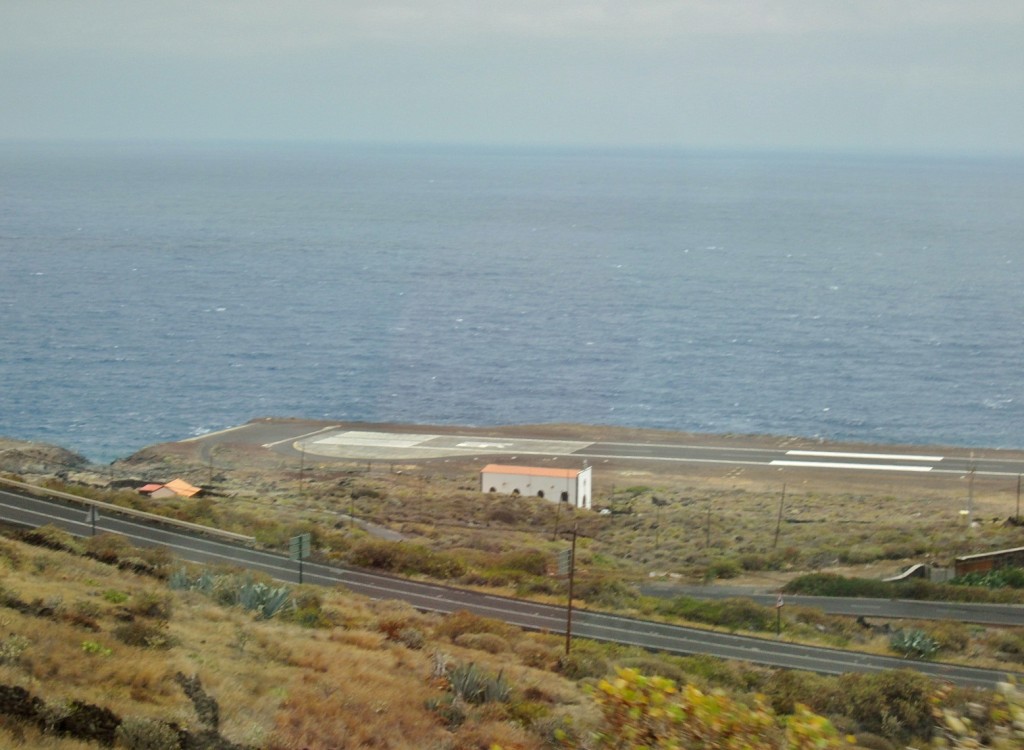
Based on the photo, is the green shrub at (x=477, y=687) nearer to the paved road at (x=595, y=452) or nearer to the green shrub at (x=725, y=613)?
the green shrub at (x=725, y=613)

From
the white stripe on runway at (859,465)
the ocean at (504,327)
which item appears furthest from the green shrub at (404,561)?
the ocean at (504,327)

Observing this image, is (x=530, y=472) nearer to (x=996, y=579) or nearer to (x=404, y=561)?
(x=404, y=561)

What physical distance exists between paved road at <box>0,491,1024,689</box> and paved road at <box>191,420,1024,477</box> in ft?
71.8

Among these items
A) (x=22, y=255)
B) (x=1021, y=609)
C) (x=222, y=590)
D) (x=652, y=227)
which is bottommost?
(x=1021, y=609)

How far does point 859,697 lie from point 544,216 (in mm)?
150382

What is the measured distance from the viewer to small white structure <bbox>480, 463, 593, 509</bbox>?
126ft

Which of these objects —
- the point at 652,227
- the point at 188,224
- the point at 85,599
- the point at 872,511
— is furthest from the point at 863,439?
the point at 188,224

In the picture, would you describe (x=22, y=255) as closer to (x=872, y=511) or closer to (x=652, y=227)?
(x=652, y=227)

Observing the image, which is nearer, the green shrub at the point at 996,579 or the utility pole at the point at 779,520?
the green shrub at the point at 996,579

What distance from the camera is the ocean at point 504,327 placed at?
56531 mm

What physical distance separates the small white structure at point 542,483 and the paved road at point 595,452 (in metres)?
6.59

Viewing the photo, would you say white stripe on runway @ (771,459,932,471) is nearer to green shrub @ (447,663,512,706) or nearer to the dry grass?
the dry grass

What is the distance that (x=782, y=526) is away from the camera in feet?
119

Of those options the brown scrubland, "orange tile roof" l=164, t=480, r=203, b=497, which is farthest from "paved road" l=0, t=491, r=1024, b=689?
"orange tile roof" l=164, t=480, r=203, b=497
